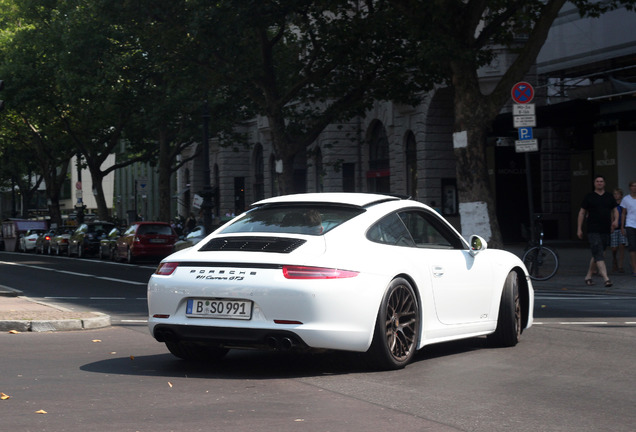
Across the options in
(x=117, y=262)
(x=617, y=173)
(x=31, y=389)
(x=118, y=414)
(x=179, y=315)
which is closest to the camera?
(x=118, y=414)

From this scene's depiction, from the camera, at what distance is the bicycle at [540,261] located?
2034cm

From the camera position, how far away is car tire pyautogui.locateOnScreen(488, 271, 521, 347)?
987 centimetres

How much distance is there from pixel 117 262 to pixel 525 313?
91.9ft

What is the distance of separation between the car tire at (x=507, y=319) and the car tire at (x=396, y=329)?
1.53m

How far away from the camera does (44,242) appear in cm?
5228

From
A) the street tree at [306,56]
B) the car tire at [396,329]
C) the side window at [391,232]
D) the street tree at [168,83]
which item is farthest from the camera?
the street tree at [168,83]

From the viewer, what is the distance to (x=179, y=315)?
8.18m

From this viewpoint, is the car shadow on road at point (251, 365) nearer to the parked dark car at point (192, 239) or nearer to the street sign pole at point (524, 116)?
the street sign pole at point (524, 116)

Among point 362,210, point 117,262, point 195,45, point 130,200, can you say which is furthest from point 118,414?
point 130,200

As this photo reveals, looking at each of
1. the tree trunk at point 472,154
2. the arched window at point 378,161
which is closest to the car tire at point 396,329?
the tree trunk at point 472,154

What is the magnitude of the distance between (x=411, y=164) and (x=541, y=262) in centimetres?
2170

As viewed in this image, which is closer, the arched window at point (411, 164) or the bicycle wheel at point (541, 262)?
the bicycle wheel at point (541, 262)

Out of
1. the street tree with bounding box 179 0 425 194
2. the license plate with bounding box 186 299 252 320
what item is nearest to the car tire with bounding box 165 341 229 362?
the license plate with bounding box 186 299 252 320

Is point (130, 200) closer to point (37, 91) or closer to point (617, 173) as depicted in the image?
point (37, 91)
